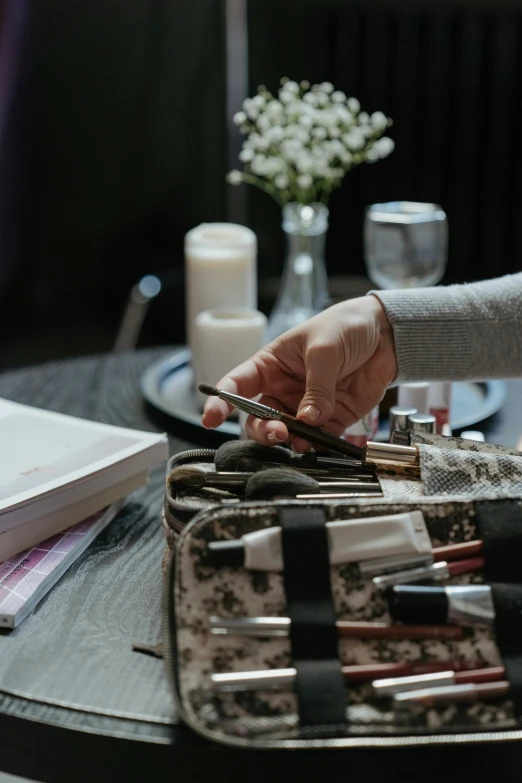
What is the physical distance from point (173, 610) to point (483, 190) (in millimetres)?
1796

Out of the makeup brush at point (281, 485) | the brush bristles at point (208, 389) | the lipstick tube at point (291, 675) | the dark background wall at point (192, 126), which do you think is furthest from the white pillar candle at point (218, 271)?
the dark background wall at point (192, 126)

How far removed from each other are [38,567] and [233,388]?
19cm

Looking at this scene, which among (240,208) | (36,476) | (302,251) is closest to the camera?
(36,476)

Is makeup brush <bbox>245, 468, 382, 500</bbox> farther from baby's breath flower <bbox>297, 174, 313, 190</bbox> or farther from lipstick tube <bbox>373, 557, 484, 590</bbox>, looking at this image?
baby's breath flower <bbox>297, 174, 313, 190</bbox>

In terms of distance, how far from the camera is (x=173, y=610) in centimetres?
48

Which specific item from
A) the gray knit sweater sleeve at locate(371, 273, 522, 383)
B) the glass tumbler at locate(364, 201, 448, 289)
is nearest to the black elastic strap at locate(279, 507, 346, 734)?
the gray knit sweater sleeve at locate(371, 273, 522, 383)

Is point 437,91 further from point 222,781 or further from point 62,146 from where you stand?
point 222,781

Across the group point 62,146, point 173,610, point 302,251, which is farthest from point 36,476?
point 62,146

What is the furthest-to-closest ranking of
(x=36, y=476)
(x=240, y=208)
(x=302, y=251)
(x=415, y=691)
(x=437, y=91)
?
(x=240, y=208)
(x=437, y=91)
(x=302, y=251)
(x=36, y=476)
(x=415, y=691)

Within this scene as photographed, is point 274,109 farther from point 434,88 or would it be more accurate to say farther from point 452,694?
point 434,88

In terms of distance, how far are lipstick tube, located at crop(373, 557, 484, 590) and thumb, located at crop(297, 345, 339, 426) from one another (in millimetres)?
189

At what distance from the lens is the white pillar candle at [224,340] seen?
3.21ft

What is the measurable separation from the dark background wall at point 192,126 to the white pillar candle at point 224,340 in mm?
1152

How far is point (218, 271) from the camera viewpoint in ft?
3.54
